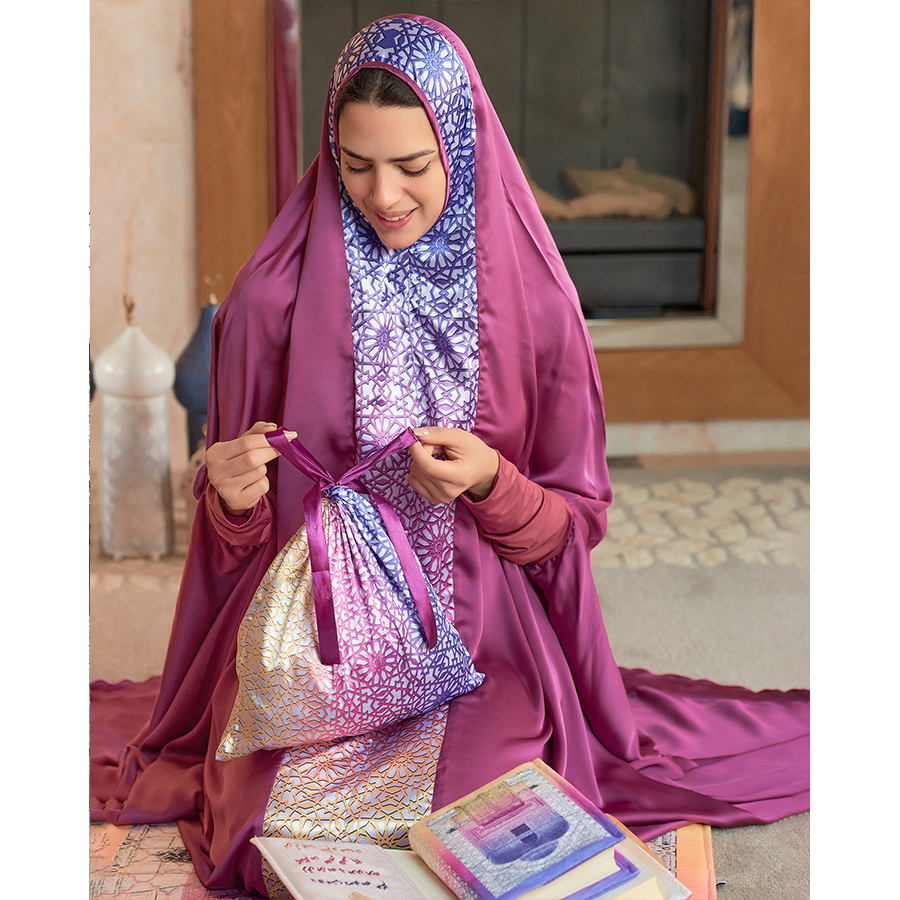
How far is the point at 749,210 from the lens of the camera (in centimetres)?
317

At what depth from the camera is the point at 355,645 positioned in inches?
48.1

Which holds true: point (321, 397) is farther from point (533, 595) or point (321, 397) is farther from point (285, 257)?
point (533, 595)

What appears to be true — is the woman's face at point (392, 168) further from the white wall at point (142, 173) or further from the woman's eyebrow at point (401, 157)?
the white wall at point (142, 173)

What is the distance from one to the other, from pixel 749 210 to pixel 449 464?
223 cm

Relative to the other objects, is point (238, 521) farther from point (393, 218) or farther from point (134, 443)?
point (134, 443)

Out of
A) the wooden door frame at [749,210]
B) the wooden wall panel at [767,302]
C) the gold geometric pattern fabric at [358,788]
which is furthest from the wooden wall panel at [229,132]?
the gold geometric pattern fabric at [358,788]

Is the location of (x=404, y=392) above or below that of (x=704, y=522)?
above

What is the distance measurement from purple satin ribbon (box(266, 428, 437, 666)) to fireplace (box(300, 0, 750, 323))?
81.5 inches

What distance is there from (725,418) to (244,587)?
224cm

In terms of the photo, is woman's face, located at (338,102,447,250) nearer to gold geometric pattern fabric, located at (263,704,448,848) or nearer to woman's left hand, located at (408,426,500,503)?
woman's left hand, located at (408,426,500,503)

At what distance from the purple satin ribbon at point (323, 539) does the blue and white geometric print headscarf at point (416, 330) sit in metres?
0.06

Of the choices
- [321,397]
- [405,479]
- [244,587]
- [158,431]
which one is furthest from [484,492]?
[158,431]

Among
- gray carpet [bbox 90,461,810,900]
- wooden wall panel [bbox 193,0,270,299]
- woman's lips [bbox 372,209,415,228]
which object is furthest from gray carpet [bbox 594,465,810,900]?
wooden wall panel [bbox 193,0,270,299]

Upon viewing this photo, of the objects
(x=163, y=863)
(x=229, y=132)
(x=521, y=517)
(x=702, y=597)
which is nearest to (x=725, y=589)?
(x=702, y=597)
